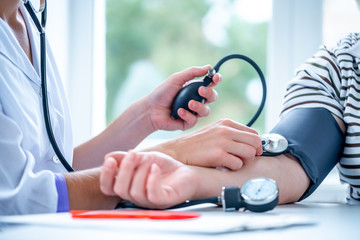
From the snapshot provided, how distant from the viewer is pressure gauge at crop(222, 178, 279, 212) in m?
0.65

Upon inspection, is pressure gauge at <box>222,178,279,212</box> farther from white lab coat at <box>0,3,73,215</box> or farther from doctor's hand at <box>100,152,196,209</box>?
white lab coat at <box>0,3,73,215</box>

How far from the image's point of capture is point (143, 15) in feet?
A: 18.5

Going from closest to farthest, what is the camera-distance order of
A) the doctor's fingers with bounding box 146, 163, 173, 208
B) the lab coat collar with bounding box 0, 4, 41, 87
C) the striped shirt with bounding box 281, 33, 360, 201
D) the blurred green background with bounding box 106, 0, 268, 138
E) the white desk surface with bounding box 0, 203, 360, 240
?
the white desk surface with bounding box 0, 203, 360, 240 < the doctor's fingers with bounding box 146, 163, 173, 208 < the lab coat collar with bounding box 0, 4, 41, 87 < the striped shirt with bounding box 281, 33, 360, 201 < the blurred green background with bounding box 106, 0, 268, 138

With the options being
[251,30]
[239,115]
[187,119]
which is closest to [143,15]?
[251,30]

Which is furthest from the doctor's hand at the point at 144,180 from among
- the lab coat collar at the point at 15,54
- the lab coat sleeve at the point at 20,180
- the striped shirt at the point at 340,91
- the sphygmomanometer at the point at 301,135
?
the striped shirt at the point at 340,91

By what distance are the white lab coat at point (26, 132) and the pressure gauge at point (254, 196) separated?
0.29 meters

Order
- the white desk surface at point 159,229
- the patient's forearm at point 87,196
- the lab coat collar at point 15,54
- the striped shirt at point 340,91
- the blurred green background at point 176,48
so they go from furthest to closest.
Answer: the blurred green background at point 176,48 → the striped shirt at point 340,91 → the lab coat collar at point 15,54 → the patient's forearm at point 87,196 → the white desk surface at point 159,229

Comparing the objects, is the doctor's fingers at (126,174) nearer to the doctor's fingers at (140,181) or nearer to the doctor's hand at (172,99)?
the doctor's fingers at (140,181)

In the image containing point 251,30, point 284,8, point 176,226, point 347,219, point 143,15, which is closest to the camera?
point 176,226

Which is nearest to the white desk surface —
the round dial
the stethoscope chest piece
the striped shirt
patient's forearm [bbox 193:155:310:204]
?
the round dial

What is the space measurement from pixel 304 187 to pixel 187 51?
4.40 meters

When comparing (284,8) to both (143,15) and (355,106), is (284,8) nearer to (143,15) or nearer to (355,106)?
(355,106)

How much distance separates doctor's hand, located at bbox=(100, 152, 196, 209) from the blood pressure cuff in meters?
0.34

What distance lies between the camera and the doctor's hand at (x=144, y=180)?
0.62 meters
